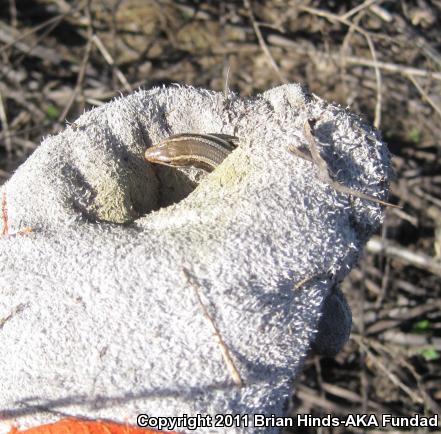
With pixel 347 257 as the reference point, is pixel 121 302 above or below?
below

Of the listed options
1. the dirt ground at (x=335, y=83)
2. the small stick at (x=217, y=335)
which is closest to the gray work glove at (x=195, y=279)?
the small stick at (x=217, y=335)

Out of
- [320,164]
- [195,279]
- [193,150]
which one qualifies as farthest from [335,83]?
[195,279]

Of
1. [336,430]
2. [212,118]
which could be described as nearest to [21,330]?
[212,118]

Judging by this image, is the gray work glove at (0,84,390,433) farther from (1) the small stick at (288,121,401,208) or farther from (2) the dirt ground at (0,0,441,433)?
(2) the dirt ground at (0,0,441,433)

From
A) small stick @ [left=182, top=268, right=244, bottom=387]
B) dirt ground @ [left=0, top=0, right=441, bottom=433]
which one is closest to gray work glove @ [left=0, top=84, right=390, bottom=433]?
small stick @ [left=182, top=268, right=244, bottom=387]

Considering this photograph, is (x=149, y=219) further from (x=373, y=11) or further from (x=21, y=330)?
(x=373, y=11)

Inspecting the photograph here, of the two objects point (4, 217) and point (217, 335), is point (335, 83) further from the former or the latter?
point (217, 335)

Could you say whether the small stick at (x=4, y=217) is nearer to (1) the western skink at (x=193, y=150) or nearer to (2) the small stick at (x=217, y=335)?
(1) the western skink at (x=193, y=150)
